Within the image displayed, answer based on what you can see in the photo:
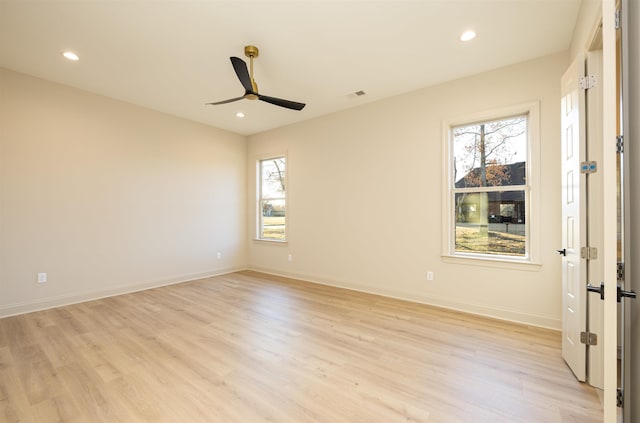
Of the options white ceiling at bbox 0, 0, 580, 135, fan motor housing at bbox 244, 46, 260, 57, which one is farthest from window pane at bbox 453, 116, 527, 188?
fan motor housing at bbox 244, 46, 260, 57

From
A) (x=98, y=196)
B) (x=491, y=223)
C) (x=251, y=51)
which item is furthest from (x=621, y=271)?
(x=98, y=196)

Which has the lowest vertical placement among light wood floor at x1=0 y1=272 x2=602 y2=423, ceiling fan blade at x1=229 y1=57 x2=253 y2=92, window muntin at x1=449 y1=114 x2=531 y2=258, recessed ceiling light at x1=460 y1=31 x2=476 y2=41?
light wood floor at x1=0 y1=272 x2=602 y2=423

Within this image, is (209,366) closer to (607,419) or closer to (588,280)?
(607,419)

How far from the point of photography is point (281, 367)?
2.28 meters

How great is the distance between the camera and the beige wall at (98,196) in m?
3.49

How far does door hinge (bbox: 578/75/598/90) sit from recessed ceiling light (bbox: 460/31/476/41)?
1.09 m

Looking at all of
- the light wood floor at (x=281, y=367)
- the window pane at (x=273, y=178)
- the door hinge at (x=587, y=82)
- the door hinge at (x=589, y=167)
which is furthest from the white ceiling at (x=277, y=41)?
the light wood floor at (x=281, y=367)

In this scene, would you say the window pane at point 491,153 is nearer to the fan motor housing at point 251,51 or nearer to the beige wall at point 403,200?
the beige wall at point 403,200

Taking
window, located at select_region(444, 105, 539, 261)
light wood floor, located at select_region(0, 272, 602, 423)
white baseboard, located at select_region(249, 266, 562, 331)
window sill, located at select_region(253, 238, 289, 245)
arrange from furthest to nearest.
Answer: window sill, located at select_region(253, 238, 289, 245) < window, located at select_region(444, 105, 539, 261) < white baseboard, located at select_region(249, 266, 562, 331) < light wood floor, located at select_region(0, 272, 602, 423)

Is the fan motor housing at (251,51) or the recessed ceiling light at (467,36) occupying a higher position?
the recessed ceiling light at (467,36)

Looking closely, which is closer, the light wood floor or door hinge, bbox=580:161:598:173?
the light wood floor

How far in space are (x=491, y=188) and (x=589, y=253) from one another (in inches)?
63.9

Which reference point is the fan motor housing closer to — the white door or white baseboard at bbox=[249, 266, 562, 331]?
the white door

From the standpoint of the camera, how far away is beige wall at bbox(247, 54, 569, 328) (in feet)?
10.1
